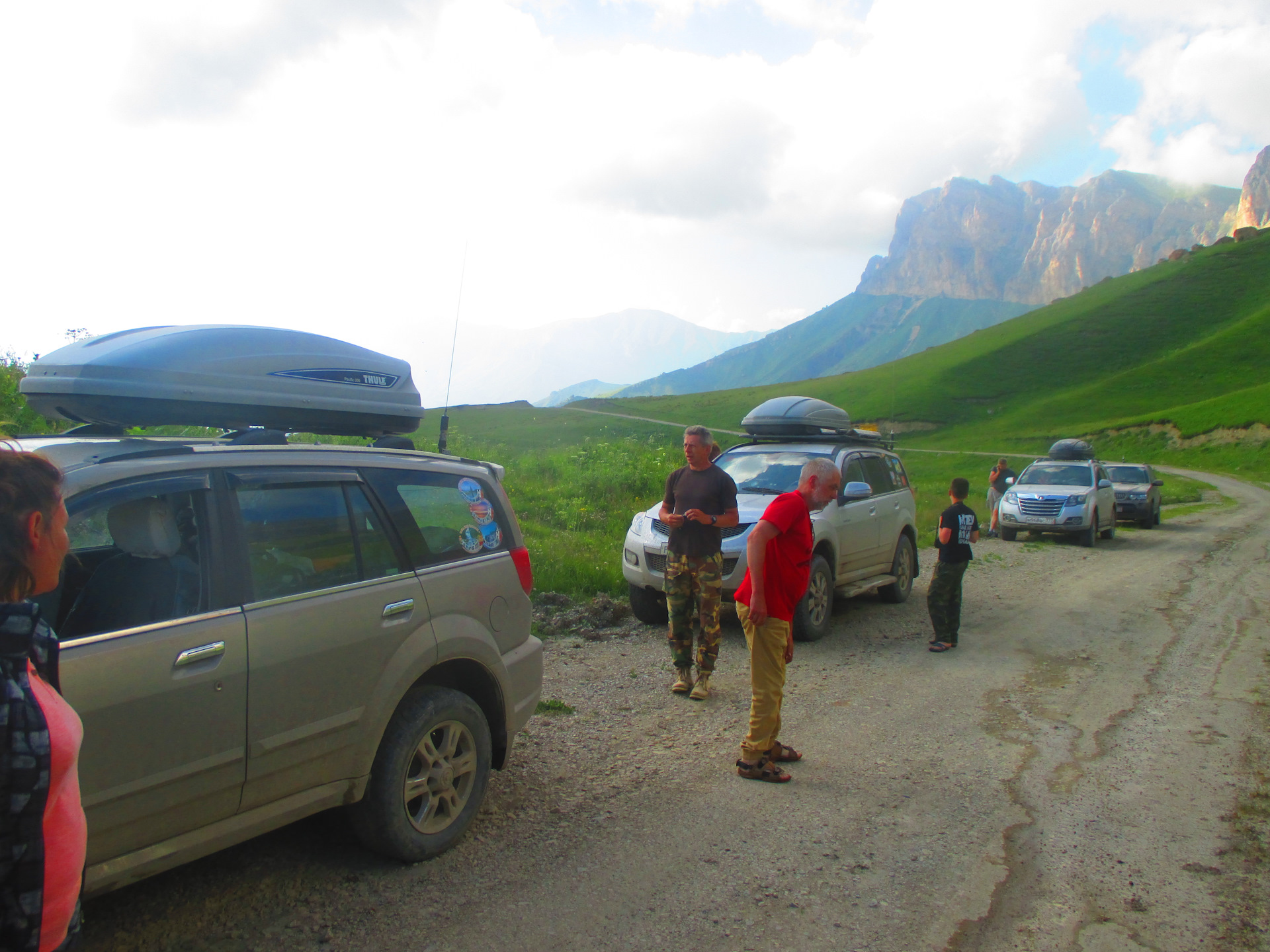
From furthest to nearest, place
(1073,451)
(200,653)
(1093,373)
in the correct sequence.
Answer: (1093,373), (1073,451), (200,653)

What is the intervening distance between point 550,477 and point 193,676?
16698 millimetres

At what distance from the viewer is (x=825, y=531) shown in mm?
8578

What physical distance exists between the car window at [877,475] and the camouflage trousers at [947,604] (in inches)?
74.0

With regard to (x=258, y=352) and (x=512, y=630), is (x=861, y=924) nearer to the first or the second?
(x=512, y=630)

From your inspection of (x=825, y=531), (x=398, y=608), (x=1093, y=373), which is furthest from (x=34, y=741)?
(x=1093, y=373)

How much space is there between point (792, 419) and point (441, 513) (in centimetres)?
662

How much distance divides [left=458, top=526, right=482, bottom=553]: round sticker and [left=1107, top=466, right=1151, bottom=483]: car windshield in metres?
21.6

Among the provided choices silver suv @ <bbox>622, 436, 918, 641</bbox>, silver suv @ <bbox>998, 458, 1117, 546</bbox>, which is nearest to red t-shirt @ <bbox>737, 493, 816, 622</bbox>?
silver suv @ <bbox>622, 436, 918, 641</bbox>

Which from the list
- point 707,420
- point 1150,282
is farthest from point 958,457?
point 1150,282

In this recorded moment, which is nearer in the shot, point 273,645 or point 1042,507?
point 273,645

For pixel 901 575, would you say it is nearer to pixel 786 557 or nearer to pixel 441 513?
pixel 786 557

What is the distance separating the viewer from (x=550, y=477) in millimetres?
19484

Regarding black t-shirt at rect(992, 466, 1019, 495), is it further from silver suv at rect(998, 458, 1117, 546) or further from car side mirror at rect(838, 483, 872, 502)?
car side mirror at rect(838, 483, 872, 502)

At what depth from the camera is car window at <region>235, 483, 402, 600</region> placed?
3186mm
